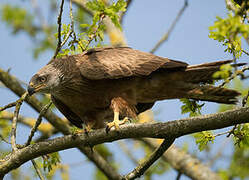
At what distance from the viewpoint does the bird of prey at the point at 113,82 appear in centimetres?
548

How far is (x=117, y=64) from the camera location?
5625 millimetres

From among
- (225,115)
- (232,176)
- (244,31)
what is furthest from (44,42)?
(244,31)

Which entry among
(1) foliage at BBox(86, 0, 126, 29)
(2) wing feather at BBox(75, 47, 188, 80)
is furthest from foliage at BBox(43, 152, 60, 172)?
(1) foliage at BBox(86, 0, 126, 29)

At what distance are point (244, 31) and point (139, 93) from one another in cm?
305

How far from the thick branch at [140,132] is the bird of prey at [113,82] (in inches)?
36.9

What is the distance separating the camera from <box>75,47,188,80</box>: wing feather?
549 centimetres

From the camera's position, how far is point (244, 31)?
2.85 metres

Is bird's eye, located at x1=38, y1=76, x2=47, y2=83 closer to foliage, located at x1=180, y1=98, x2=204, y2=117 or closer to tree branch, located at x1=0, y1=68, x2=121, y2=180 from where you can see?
tree branch, located at x1=0, y1=68, x2=121, y2=180

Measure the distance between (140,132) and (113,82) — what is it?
1488mm

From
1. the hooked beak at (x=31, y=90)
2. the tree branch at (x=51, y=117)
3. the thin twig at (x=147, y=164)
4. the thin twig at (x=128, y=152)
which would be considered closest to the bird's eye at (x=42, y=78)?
the hooked beak at (x=31, y=90)

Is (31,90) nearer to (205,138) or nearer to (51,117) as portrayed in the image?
(51,117)

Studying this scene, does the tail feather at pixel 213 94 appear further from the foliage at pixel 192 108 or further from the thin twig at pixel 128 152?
the thin twig at pixel 128 152

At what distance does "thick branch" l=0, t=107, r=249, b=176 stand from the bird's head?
130 centimetres

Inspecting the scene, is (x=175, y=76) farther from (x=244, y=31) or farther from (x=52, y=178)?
(x=52, y=178)
